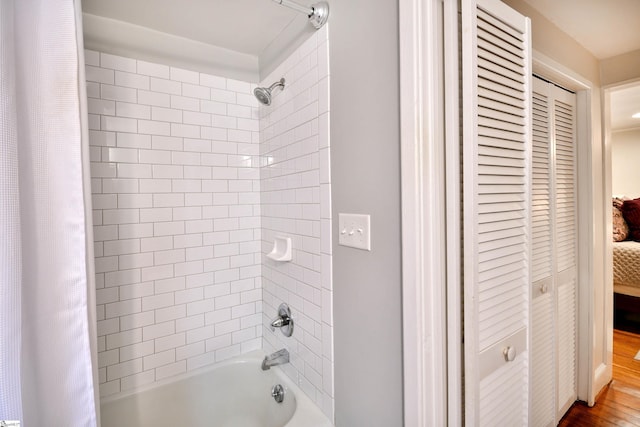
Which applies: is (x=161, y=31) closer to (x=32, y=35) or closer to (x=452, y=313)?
(x=32, y=35)

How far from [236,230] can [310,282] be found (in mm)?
675

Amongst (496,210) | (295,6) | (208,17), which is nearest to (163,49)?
(208,17)

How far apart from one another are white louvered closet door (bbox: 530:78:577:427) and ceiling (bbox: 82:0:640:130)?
339mm

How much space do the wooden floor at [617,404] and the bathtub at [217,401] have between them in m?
1.83

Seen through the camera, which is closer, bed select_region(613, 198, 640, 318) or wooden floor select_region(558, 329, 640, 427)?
wooden floor select_region(558, 329, 640, 427)

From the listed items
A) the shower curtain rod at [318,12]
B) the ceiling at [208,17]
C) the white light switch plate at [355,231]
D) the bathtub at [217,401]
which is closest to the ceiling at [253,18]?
the ceiling at [208,17]

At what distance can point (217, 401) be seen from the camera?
64.2 inches

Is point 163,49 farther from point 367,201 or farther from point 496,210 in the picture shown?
point 496,210

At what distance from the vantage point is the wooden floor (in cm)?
185

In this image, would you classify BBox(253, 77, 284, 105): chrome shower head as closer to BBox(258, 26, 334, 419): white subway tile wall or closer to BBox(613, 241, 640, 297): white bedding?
BBox(258, 26, 334, 419): white subway tile wall

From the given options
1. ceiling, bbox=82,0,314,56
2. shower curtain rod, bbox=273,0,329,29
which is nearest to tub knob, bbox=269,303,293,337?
shower curtain rod, bbox=273,0,329,29

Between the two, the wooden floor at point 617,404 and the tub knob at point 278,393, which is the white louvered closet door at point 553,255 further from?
the tub knob at point 278,393

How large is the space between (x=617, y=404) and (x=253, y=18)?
3.36m

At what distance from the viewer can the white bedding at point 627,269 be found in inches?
106
